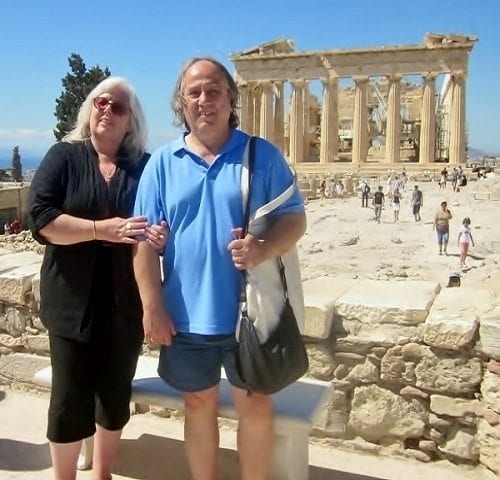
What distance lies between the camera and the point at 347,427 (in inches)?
157

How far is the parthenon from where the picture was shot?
48031 millimetres

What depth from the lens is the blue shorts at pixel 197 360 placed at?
277 cm

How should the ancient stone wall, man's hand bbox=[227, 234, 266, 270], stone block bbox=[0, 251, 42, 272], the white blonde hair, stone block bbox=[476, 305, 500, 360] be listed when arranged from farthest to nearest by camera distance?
stone block bbox=[0, 251, 42, 272] → the ancient stone wall → stone block bbox=[476, 305, 500, 360] → the white blonde hair → man's hand bbox=[227, 234, 266, 270]

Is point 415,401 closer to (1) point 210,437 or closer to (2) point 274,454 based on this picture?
(2) point 274,454

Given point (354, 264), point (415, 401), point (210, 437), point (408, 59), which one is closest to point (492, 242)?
point (354, 264)

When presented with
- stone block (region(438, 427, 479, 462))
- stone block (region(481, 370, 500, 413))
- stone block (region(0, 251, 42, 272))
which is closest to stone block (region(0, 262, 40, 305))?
stone block (region(0, 251, 42, 272))

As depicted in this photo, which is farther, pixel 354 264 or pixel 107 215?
pixel 354 264

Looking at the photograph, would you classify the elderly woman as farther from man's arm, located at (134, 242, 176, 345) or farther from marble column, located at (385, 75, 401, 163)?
marble column, located at (385, 75, 401, 163)

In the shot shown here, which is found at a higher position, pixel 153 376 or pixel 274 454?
pixel 153 376

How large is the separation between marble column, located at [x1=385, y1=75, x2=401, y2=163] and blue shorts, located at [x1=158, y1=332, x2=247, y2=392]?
47.6 meters

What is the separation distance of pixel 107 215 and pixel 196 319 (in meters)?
0.71

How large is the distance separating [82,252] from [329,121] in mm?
49839

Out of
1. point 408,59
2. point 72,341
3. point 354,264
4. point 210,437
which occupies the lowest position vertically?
point 354,264

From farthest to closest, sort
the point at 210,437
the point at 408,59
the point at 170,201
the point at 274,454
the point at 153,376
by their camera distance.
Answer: the point at 408,59 < the point at 153,376 < the point at 274,454 < the point at 210,437 < the point at 170,201
